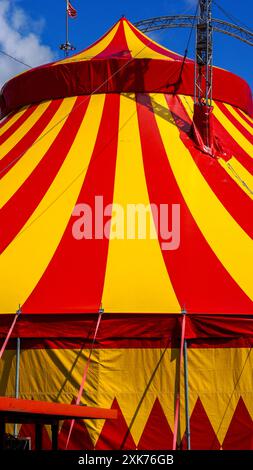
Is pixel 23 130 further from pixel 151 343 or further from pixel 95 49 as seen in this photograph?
pixel 151 343

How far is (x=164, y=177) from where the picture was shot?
6.67 metres

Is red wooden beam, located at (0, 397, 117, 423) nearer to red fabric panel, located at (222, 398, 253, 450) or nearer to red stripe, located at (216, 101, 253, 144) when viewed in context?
red fabric panel, located at (222, 398, 253, 450)

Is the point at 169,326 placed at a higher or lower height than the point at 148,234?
lower

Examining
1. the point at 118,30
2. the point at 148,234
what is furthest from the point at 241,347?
the point at 118,30

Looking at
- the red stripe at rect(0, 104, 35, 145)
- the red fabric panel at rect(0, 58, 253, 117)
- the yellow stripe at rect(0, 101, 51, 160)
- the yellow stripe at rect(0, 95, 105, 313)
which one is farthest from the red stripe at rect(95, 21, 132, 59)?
the yellow stripe at rect(0, 95, 105, 313)

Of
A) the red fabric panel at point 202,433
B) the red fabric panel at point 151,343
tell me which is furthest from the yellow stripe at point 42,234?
the red fabric panel at point 202,433

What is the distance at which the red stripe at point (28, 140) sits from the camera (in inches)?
289

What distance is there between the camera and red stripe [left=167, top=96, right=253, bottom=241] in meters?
6.43

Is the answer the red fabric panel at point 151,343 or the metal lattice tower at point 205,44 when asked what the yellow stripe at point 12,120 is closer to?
the metal lattice tower at point 205,44

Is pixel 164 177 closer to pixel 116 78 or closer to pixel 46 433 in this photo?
pixel 116 78

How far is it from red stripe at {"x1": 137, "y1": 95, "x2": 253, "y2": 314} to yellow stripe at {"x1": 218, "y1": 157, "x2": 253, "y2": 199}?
74cm

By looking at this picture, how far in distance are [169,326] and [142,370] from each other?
1.35ft

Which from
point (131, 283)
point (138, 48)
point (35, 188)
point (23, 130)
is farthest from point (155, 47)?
point (131, 283)

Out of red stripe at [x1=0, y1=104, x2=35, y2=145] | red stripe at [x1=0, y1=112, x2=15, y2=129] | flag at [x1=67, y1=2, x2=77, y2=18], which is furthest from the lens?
flag at [x1=67, y1=2, x2=77, y2=18]
